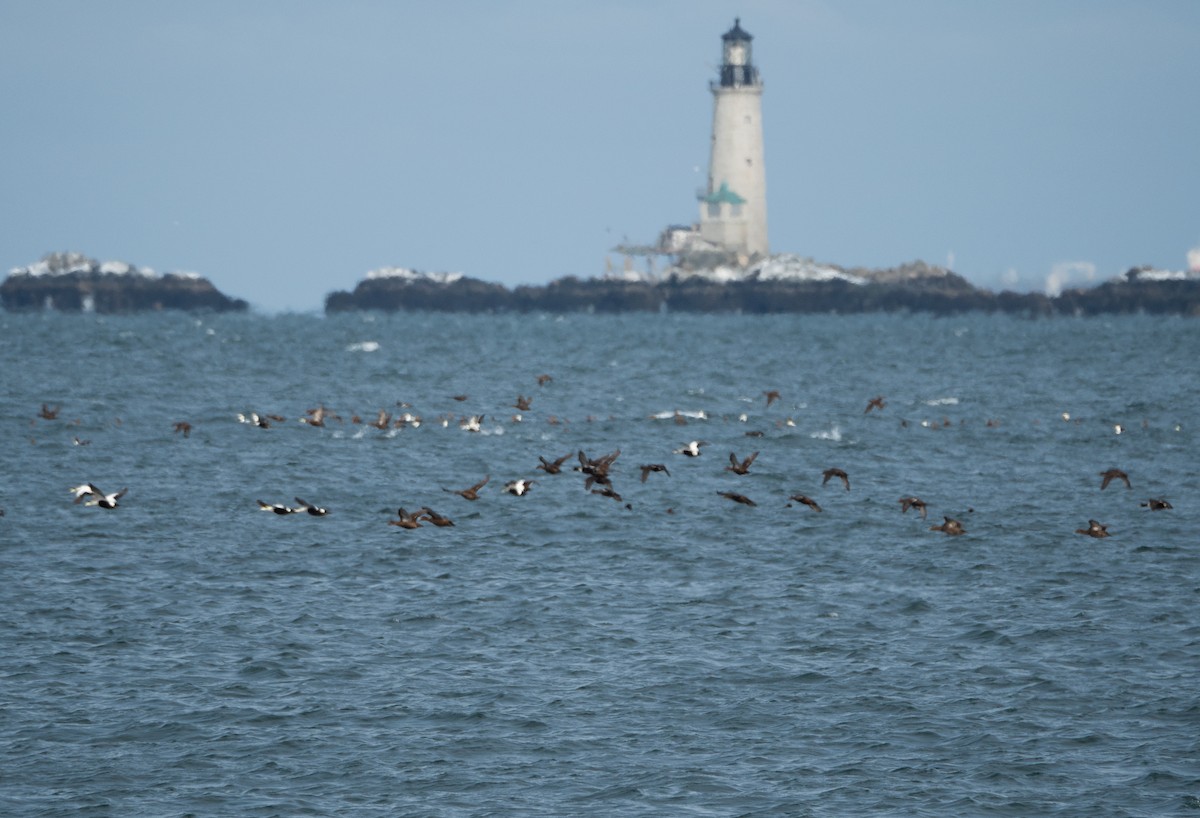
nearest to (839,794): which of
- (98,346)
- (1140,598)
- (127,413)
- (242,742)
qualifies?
(242,742)

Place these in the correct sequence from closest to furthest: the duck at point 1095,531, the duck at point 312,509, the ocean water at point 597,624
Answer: the ocean water at point 597,624, the duck at point 312,509, the duck at point 1095,531

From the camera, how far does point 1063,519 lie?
36156 mm

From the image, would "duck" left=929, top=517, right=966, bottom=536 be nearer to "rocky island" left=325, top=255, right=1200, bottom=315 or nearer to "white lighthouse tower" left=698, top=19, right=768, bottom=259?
"white lighthouse tower" left=698, top=19, right=768, bottom=259

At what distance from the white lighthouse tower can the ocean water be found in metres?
94.7

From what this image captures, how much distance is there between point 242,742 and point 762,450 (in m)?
32.5

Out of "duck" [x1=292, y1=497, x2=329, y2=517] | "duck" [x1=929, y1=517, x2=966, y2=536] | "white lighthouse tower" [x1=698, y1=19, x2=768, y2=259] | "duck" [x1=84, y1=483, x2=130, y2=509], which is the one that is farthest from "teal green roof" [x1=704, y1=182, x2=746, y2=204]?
"duck" [x1=929, y1=517, x2=966, y2=536]

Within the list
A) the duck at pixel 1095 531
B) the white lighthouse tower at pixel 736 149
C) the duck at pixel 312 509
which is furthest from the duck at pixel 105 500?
the white lighthouse tower at pixel 736 149

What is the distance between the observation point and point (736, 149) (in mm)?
Answer: 151125

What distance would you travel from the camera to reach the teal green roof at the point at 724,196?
15625 centimetres

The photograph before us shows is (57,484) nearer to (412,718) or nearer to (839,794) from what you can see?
(412,718)

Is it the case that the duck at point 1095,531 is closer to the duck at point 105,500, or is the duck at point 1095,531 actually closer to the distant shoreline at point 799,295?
the duck at point 105,500

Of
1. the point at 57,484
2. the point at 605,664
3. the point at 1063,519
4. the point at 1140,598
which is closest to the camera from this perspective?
the point at 605,664

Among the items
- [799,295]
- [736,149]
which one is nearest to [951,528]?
[736,149]

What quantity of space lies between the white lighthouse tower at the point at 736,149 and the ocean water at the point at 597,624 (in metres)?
94.7
